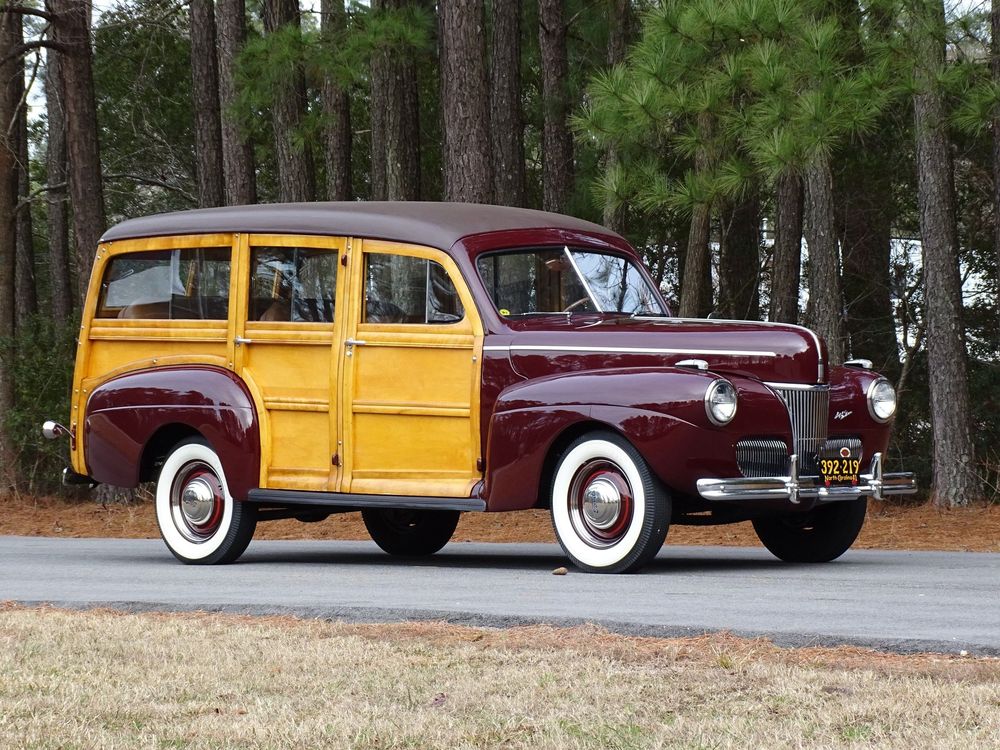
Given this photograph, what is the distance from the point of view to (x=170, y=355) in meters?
11.5

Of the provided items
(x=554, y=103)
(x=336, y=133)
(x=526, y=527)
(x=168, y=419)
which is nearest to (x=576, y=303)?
(x=168, y=419)

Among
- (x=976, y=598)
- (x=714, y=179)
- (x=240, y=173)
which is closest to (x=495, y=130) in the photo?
(x=240, y=173)

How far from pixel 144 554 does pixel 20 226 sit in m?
22.4

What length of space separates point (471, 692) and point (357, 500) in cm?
489

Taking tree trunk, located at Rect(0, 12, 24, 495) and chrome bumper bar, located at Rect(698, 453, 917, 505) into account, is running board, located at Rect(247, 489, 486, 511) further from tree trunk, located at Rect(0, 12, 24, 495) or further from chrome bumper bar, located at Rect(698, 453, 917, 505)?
tree trunk, located at Rect(0, 12, 24, 495)

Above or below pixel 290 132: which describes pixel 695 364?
below

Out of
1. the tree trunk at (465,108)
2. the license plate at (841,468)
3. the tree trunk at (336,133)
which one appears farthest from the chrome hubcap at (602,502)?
the tree trunk at (336,133)

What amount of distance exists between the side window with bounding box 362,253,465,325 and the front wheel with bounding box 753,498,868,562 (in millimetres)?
2613

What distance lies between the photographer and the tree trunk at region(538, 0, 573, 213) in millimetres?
25359

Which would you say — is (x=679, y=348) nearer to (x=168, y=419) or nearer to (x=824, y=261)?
(x=168, y=419)

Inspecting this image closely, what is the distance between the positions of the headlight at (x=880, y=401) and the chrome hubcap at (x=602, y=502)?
1893mm

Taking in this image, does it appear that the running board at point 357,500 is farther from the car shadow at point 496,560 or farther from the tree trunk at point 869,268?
the tree trunk at point 869,268

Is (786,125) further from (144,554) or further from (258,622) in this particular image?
(258,622)

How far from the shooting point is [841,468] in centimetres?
974
